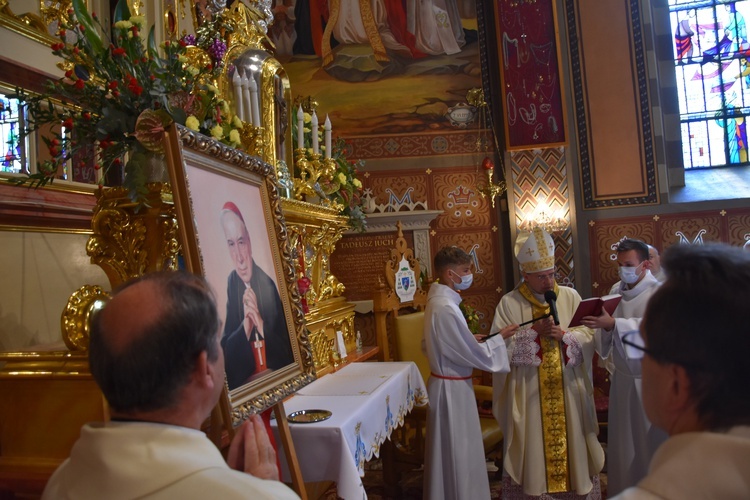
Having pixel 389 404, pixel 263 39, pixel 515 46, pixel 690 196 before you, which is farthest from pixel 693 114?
pixel 389 404

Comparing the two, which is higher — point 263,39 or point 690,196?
point 263,39

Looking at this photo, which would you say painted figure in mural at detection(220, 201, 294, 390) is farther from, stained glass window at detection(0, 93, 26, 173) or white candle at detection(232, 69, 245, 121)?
white candle at detection(232, 69, 245, 121)

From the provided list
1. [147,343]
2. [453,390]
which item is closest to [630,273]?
[453,390]

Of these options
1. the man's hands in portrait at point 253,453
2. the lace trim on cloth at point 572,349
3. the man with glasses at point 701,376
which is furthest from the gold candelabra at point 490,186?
the man with glasses at point 701,376

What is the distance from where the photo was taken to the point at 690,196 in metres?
8.40

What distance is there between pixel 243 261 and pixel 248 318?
8.3 inches

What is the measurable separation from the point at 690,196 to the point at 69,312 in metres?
8.23

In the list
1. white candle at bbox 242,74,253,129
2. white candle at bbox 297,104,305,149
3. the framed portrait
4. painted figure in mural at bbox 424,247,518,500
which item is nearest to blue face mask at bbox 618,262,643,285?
painted figure in mural at bbox 424,247,518,500

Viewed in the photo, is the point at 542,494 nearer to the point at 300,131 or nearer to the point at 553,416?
the point at 553,416

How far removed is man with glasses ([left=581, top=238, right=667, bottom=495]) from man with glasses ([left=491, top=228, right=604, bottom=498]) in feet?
0.44

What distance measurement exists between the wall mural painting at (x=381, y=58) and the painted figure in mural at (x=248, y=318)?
6860mm

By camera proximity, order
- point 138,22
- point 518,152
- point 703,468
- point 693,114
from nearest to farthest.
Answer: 1. point 703,468
2. point 138,22
3. point 518,152
4. point 693,114

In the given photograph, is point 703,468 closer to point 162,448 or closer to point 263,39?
point 162,448

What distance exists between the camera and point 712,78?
935 cm
